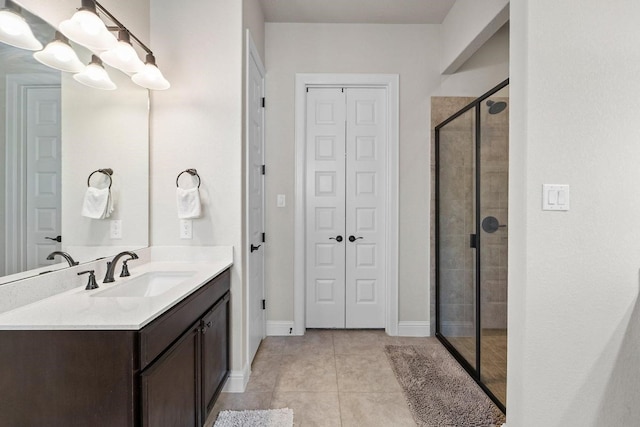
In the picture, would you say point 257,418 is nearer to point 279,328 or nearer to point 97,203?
point 279,328

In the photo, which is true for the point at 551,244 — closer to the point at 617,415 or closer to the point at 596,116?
the point at 596,116

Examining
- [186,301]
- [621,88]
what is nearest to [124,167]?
[186,301]

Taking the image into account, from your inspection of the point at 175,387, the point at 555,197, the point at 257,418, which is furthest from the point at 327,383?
the point at 555,197

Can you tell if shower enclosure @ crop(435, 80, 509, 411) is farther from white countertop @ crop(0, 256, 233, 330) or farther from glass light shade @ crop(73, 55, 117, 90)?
glass light shade @ crop(73, 55, 117, 90)

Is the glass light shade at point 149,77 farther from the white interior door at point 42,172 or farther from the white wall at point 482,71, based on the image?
the white wall at point 482,71

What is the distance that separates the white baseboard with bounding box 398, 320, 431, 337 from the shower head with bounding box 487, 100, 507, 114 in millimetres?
1956

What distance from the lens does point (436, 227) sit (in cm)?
308

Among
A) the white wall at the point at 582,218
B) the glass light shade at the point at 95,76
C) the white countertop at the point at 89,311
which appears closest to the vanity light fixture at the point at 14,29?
the glass light shade at the point at 95,76

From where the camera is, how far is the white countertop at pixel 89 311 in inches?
42.6

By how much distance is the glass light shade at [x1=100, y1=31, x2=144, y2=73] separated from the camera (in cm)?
169

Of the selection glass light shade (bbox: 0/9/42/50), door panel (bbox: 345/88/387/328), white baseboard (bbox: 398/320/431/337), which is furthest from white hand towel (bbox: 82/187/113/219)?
white baseboard (bbox: 398/320/431/337)

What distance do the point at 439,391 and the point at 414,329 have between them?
3.11 feet

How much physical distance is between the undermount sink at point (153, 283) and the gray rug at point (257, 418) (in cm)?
80

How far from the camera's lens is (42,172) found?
53.6 inches
